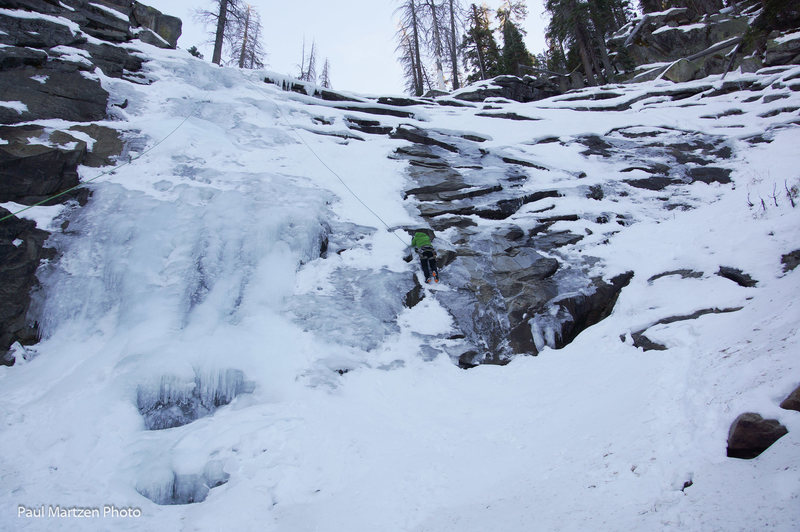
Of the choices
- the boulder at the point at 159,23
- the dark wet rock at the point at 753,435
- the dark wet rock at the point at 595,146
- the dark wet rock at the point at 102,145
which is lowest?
the dark wet rock at the point at 753,435

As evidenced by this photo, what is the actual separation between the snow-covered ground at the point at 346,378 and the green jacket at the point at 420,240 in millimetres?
495

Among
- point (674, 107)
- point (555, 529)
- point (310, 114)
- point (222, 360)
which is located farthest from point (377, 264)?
point (674, 107)

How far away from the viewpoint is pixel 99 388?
5906 mm

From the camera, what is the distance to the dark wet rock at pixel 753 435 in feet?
9.96

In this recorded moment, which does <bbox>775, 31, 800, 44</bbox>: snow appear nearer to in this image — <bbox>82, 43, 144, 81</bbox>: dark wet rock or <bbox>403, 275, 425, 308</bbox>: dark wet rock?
<bbox>403, 275, 425, 308</bbox>: dark wet rock

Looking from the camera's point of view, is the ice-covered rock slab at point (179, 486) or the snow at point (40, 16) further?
the snow at point (40, 16)

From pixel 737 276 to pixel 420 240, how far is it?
228 inches

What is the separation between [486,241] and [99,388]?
812 cm

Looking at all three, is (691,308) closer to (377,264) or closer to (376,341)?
(376,341)

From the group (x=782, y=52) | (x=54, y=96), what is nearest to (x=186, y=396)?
(x=54, y=96)

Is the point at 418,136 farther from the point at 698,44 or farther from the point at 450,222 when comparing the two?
the point at 698,44

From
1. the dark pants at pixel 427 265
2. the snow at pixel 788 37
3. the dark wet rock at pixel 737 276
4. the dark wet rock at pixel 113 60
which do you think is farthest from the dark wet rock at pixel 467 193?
the snow at pixel 788 37

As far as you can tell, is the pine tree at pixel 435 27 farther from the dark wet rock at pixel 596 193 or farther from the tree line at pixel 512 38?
the dark wet rock at pixel 596 193

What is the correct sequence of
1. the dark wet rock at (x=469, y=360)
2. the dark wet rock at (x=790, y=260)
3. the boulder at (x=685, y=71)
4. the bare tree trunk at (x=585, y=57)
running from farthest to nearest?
the bare tree trunk at (x=585, y=57) < the boulder at (x=685, y=71) < the dark wet rock at (x=469, y=360) < the dark wet rock at (x=790, y=260)
